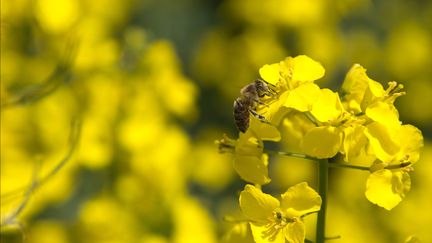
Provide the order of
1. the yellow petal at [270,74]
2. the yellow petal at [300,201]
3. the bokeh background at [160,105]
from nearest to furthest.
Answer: the yellow petal at [300,201], the yellow petal at [270,74], the bokeh background at [160,105]

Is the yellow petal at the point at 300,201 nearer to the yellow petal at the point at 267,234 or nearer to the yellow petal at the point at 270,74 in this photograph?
the yellow petal at the point at 267,234

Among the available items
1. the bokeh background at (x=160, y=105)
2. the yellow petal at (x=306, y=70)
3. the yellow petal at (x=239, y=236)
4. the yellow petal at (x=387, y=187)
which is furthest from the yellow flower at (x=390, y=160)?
the bokeh background at (x=160, y=105)

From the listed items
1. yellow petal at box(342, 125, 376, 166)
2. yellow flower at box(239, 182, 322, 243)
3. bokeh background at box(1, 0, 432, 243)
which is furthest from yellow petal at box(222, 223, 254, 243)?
bokeh background at box(1, 0, 432, 243)

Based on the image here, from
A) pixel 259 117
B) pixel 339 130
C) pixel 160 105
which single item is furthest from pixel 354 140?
pixel 160 105

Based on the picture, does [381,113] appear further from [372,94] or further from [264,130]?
[264,130]

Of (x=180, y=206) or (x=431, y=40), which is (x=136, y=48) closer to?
(x=180, y=206)

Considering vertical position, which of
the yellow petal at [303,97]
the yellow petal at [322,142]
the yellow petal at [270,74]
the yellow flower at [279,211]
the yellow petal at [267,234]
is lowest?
the yellow petal at [267,234]

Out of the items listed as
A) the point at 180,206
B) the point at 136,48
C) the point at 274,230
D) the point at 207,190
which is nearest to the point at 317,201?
the point at 274,230
